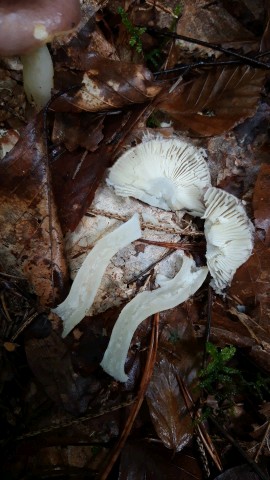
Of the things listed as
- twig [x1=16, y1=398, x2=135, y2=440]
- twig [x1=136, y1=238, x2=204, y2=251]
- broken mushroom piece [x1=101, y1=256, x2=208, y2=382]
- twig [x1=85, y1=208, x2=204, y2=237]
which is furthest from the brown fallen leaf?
twig [x1=16, y1=398, x2=135, y2=440]

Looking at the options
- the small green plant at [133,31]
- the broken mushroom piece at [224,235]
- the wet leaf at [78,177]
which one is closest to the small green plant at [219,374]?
the broken mushroom piece at [224,235]

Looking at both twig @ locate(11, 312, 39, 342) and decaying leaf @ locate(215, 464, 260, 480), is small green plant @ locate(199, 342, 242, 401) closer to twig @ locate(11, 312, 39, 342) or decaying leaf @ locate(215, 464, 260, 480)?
decaying leaf @ locate(215, 464, 260, 480)

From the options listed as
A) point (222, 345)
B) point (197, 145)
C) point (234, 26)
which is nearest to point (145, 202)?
point (197, 145)

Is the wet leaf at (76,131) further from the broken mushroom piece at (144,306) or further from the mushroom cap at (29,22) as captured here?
the broken mushroom piece at (144,306)

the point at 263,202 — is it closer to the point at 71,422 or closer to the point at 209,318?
the point at 209,318

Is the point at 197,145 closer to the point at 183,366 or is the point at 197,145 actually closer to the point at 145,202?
the point at 145,202

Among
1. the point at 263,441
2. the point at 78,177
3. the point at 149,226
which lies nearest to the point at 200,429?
the point at 263,441
